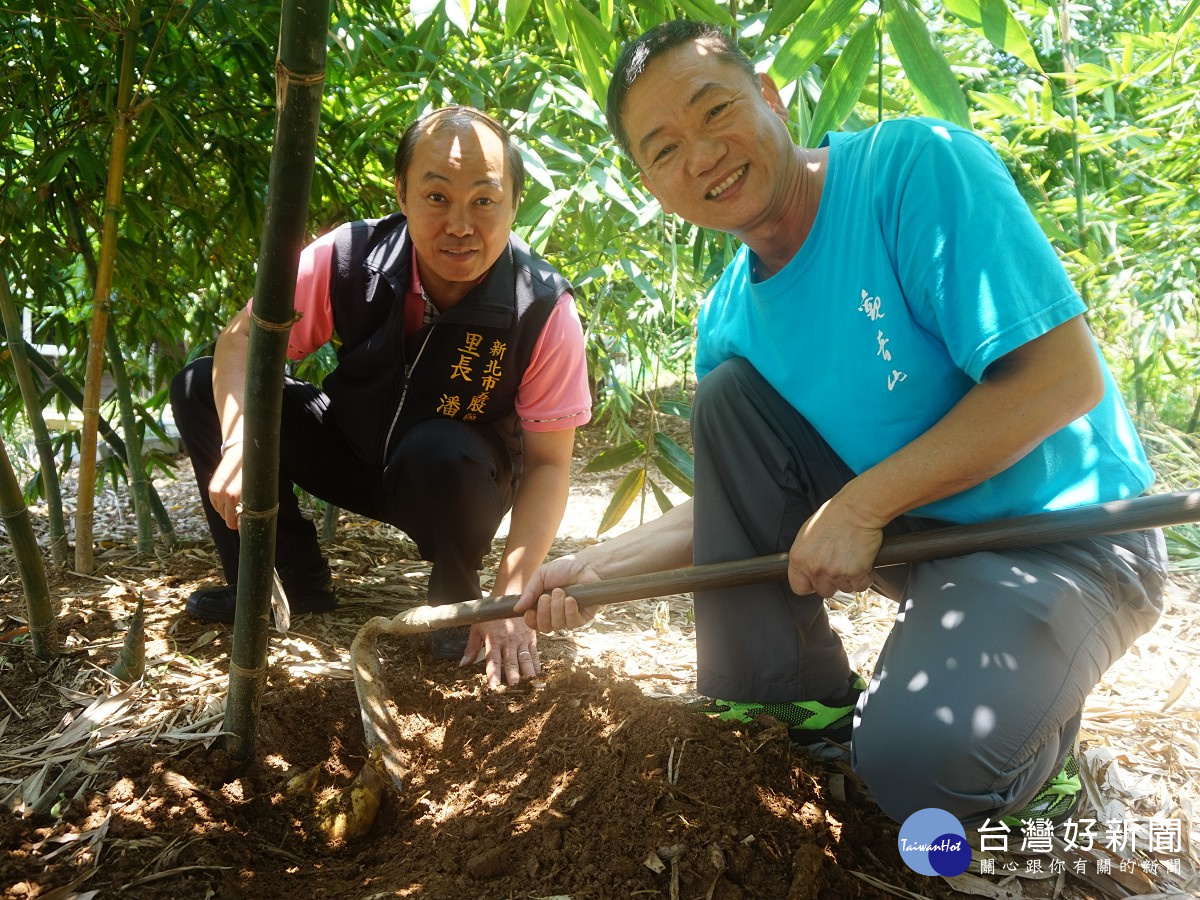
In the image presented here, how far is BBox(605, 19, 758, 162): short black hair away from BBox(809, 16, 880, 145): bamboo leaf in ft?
0.50

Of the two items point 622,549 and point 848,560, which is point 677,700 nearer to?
point 622,549

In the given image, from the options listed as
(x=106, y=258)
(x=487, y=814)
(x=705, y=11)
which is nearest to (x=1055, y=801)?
(x=487, y=814)

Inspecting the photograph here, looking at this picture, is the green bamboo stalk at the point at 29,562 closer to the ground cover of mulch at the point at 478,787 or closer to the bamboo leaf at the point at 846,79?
the ground cover of mulch at the point at 478,787

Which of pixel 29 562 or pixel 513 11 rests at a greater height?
pixel 513 11

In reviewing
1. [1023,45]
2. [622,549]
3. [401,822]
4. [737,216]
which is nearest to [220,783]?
[401,822]

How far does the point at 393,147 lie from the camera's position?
2588mm

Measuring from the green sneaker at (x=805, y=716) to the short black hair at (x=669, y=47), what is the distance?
42.3 inches

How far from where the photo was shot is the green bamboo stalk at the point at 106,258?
6.67ft

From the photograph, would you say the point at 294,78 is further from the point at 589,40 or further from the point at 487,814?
the point at 487,814

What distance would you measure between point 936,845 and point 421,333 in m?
1.38

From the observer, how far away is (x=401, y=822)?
155 cm

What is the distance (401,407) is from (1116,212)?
231 centimetres

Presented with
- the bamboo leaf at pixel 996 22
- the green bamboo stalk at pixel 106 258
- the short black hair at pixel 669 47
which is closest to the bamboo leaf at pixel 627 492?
the short black hair at pixel 669 47

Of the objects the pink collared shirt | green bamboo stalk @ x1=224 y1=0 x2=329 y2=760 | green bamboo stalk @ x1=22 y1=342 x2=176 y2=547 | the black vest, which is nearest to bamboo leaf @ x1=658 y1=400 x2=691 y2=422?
the pink collared shirt
